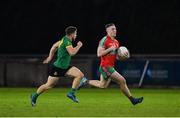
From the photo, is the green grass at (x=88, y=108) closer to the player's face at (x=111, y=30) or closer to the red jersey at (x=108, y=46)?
the red jersey at (x=108, y=46)

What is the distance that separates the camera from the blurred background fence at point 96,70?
1222 inches

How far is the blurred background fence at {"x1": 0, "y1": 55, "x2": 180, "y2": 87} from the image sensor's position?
102 feet

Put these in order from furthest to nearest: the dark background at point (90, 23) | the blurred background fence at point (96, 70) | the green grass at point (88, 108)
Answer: the dark background at point (90, 23) < the blurred background fence at point (96, 70) < the green grass at point (88, 108)

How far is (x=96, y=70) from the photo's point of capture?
104 feet

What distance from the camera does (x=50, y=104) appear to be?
19812 mm

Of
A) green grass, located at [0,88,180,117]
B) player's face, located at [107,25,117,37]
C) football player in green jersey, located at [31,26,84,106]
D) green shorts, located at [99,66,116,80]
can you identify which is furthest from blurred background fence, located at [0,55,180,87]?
player's face, located at [107,25,117,37]

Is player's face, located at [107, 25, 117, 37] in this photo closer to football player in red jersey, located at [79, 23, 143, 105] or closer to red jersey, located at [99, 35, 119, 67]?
football player in red jersey, located at [79, 23, 143, 105]

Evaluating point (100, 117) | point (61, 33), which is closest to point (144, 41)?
point (61, 33)

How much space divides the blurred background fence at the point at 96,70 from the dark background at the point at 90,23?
6045 mm

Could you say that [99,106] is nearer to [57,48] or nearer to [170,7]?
[57,48]

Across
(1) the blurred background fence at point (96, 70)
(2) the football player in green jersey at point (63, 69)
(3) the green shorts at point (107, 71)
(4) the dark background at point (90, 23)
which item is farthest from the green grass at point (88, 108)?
(4) the dark background at point (90, 23)

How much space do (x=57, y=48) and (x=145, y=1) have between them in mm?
19667

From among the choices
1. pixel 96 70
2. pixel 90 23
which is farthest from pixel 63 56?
pixel 90 23

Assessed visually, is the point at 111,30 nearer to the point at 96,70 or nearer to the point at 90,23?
the point at 96,70
